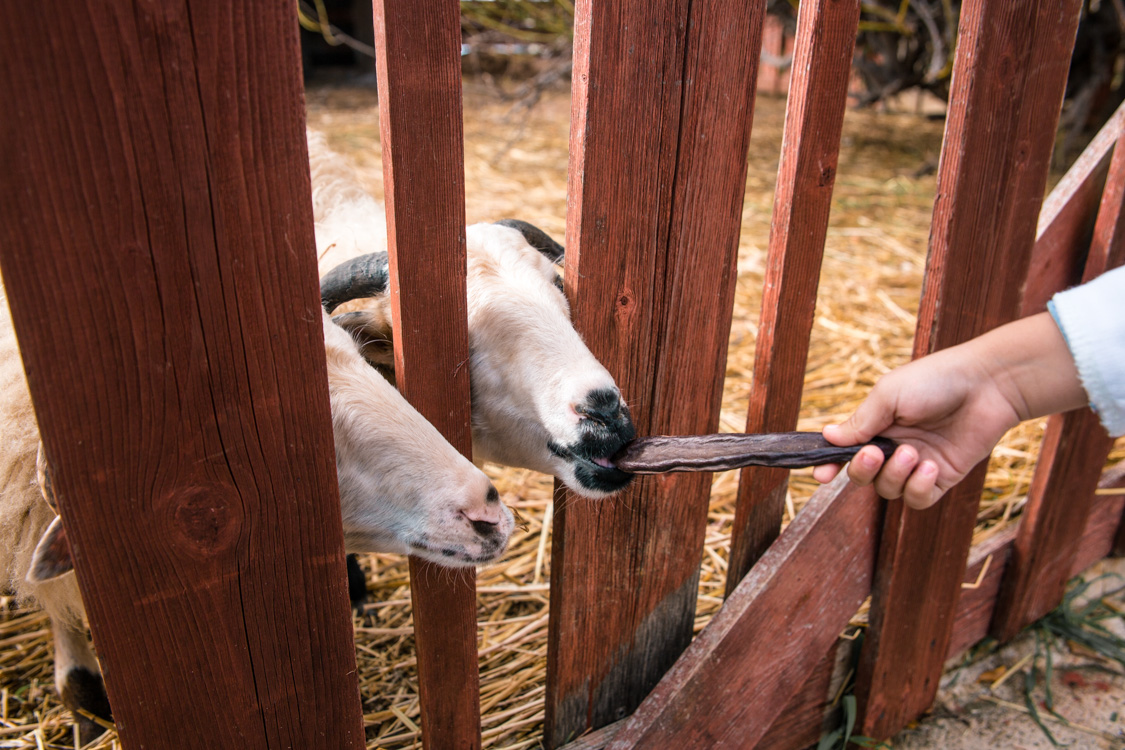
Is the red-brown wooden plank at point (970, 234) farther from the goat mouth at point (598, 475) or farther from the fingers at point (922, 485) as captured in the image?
the goat mouth at point (598, 475)

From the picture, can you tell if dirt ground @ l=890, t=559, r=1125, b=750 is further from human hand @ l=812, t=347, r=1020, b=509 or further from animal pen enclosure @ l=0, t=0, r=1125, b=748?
human hand @ l=812, t=347, r=1020, b=509

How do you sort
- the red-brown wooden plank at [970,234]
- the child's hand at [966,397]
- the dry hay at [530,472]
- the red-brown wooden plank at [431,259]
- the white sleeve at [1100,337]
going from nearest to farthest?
the red-brown wooden plank at [431,259] < the white sleeve at [1100,337] < the child's hand at [966,397] < the red-brown wooden plank at [970,234] < the dry hay at [530,472]

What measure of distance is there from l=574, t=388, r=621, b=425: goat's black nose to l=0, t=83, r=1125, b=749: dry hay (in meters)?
0.40

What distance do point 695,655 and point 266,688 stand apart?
109cm

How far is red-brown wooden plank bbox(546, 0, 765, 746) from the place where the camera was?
4.72ft

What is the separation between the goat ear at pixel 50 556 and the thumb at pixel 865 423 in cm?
141

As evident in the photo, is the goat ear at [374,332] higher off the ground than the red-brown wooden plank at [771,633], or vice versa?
the goat ear at [374,332]

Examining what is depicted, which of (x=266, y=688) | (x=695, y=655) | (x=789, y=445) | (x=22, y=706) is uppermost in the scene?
(x=789, y=445)

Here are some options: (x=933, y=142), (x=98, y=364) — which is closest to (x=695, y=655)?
(x=98, y=364)

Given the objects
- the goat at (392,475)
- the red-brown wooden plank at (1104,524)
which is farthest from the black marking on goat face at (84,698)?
the red-brown wooden plank at (1104,524)

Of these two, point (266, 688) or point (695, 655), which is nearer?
point (266, 688)

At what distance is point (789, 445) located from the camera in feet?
5.09

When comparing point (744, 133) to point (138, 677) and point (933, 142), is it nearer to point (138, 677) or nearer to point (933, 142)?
point (138, 677)

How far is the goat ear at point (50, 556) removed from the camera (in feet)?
3.99
